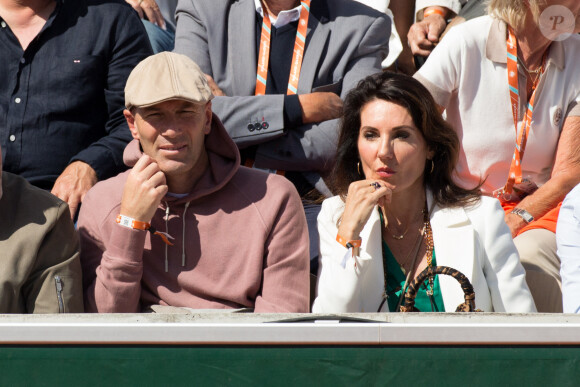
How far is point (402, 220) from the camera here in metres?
3.43

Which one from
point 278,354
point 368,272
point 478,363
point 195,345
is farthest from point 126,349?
point 368,272

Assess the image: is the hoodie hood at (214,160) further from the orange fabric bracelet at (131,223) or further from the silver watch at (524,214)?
the silver watch at (524,214)

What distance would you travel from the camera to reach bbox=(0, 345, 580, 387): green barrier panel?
6.18 feet

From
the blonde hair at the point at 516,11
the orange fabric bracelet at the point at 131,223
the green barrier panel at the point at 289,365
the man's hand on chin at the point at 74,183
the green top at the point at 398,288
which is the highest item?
the blonde hair at the point at 516,11

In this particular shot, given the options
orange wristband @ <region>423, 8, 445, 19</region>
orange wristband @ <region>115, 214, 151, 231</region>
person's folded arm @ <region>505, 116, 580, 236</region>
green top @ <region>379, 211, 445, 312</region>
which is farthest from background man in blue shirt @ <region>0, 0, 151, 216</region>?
orange wristband @ <region>423, 8, 445, 19</region>

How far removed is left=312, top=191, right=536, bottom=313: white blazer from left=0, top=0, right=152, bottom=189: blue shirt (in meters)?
1.11

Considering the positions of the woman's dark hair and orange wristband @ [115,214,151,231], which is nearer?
orange wristband @ [115,214,151,231]

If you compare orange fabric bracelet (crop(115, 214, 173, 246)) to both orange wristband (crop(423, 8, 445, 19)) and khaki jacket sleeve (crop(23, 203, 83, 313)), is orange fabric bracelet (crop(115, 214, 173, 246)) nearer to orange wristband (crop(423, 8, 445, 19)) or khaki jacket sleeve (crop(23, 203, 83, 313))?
khaki jacket sleeve (crop(23, 203, 83, 313))

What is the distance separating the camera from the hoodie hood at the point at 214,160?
3.15m

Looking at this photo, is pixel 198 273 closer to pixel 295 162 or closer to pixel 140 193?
pixel 140 193

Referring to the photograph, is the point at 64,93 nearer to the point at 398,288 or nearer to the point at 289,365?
the point at 398,288

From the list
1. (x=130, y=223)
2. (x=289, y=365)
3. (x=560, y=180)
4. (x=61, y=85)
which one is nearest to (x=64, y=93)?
(x=61, y=85)

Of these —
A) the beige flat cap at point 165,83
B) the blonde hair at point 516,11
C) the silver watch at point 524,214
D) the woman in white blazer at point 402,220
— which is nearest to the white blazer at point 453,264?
the woman in white blazer at point 402,220

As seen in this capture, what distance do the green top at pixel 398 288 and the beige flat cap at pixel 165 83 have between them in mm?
837
